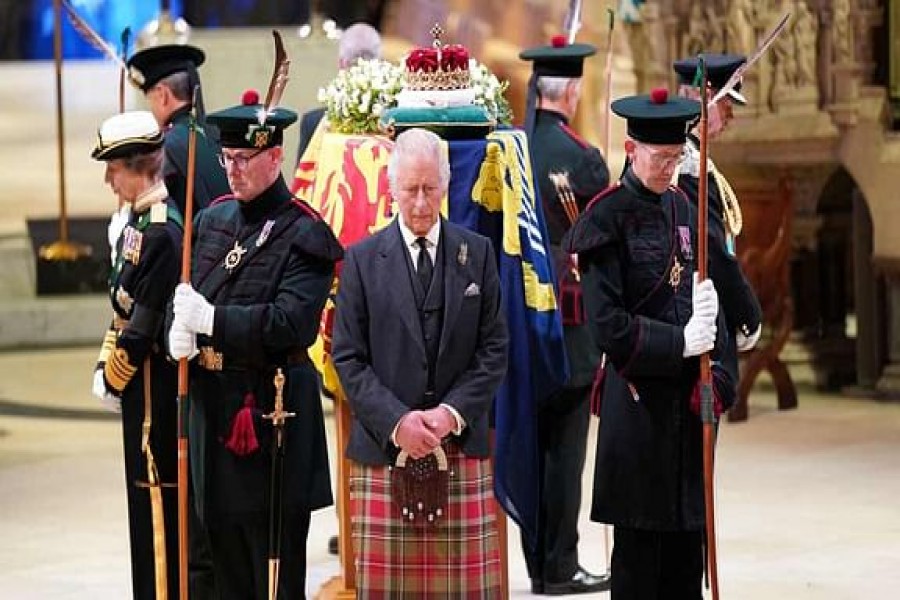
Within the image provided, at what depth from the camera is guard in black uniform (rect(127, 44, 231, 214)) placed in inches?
337

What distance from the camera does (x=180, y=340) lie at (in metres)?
7.18

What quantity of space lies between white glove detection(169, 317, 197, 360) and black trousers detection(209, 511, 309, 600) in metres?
0.59

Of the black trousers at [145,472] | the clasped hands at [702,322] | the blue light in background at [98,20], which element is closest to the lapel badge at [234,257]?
the black trousers at [145,472]

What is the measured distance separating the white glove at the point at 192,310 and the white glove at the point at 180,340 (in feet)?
0.04

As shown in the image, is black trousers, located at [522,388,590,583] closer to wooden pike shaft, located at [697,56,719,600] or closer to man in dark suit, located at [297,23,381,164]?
man in dark suit, located at [297,23,381,164]

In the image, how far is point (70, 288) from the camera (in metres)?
15.9

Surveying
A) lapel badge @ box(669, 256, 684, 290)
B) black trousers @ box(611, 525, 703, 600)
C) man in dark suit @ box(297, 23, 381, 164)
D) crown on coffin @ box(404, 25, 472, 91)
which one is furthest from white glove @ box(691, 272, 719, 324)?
man in dark suit @ box(297, 23, 381, 164)

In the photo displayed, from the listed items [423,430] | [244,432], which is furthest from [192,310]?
[423,430]

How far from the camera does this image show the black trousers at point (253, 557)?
24.5ft

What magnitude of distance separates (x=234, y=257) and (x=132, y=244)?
384 millimetres

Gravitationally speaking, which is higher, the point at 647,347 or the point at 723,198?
the point at 723,198

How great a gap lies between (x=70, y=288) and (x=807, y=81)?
17.2 feet

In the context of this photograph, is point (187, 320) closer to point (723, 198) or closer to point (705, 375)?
point (705, 375)

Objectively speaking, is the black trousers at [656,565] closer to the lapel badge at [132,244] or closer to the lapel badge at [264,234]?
the lapel badge at [264,234]
